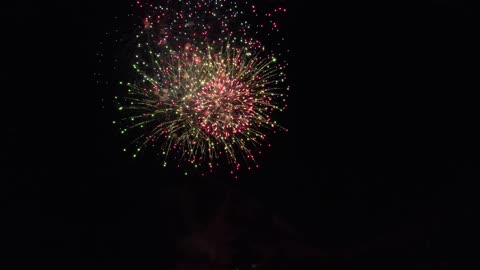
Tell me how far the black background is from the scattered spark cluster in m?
0.23

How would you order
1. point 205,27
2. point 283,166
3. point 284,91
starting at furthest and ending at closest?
point 283,166 < point 284,91 < point 205,27

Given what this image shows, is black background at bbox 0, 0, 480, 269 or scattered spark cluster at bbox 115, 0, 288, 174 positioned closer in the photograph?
scattered spark cluster at bbox 115, 0, 288, 174

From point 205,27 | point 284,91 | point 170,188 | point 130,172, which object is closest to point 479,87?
point 284,91

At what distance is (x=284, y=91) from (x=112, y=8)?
130 cm

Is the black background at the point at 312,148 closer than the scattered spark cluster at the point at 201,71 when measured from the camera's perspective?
No

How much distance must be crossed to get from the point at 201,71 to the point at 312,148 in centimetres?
113

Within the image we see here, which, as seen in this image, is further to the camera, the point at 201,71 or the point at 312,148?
the point at 312,148

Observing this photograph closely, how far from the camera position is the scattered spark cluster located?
263 centimetres

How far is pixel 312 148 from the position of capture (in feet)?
10.6

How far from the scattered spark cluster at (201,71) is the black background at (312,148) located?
0.23 metres

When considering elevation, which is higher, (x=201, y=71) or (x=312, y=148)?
(x=201, y=71)

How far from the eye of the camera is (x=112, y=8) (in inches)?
110

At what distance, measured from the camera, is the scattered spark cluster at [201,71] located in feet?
8.64

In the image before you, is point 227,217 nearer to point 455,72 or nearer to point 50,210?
point 50,210
